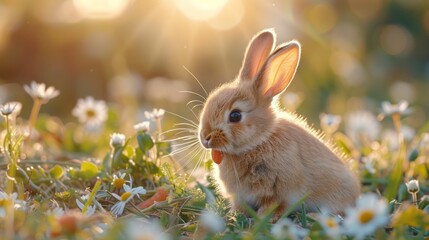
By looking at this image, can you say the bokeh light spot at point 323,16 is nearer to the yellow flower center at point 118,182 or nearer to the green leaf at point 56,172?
the green leaf at point 56,172

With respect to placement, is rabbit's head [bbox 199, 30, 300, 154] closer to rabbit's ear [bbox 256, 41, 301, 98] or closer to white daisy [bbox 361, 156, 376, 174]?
rabbit's ear [bbox 256, 41, 301, 98]

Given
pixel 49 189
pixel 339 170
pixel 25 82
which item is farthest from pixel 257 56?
pixel 25 82

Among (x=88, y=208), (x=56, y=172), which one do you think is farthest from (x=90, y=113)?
(x=88, y=208)

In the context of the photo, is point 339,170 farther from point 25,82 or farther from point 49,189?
point 25,82

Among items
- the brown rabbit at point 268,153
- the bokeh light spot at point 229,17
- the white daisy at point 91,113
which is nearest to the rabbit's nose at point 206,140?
the brown rabbit at point 268,153

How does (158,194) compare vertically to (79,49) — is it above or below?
below

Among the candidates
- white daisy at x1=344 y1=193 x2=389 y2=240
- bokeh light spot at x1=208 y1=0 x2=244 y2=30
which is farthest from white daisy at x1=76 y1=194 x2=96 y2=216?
bokeh light spot at x1=208 y1=0 x2=244 y2=30
